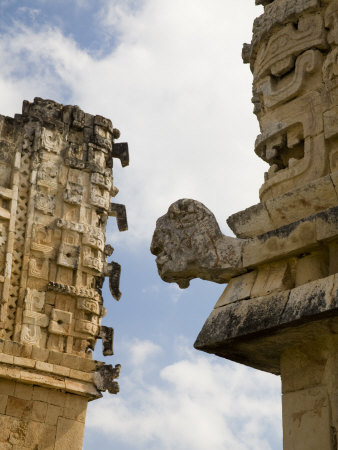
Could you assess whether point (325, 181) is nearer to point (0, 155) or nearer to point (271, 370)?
point (271, 370)

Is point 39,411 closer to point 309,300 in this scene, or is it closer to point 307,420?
point 307,420

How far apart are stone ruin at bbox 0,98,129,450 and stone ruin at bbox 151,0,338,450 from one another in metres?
7.34

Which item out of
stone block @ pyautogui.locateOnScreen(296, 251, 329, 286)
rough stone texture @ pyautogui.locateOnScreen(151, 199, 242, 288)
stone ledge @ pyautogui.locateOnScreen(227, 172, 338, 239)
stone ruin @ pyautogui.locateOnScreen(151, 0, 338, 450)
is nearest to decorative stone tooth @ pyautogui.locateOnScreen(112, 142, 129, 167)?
stone ruin @ pyautogui.locateOnScreen(151, 0, 338, 450)

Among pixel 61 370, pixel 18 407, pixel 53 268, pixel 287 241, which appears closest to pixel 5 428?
pixel 18 407

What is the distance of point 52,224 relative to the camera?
12719 mm

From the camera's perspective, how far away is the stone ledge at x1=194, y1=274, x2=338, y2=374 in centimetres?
369

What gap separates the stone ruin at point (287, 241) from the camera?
3.80 metres

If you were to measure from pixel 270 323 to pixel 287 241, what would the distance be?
0.49m

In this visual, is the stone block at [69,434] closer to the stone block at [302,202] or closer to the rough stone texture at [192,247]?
the rough stone texture at [192,247]

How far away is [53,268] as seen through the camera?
12.4 meters

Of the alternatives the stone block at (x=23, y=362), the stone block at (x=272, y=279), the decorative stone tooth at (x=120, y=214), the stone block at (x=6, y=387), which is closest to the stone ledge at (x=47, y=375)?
the stone block at (x=23, y=362)

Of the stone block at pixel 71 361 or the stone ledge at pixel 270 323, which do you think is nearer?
the stone ledge at pixel 270 323

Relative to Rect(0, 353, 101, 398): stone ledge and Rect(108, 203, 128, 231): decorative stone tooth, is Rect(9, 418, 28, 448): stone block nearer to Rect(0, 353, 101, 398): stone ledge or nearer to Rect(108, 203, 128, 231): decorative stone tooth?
Rect(0, 353, 101, 398): stone ledge

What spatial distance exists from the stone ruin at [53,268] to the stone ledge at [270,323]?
7.53m
